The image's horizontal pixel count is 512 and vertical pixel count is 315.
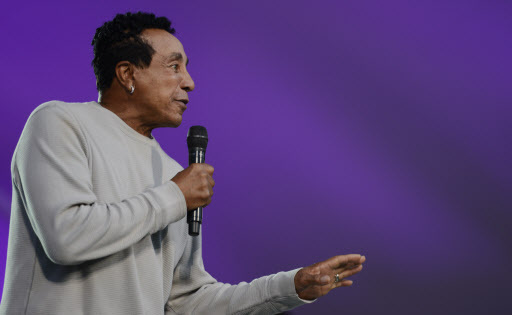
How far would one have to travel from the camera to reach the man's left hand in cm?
146

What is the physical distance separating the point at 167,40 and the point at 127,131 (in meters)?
0.31

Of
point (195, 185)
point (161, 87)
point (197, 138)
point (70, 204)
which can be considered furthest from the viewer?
point (161, 87)

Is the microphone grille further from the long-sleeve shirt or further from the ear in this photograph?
the ear

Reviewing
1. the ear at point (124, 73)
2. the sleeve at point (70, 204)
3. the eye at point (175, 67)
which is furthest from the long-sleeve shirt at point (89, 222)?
the eye at point (175, 67)

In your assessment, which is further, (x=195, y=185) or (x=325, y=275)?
(x=325, y=275)

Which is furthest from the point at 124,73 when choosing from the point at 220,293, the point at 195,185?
the point at 220,293

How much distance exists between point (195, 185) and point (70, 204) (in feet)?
0.89

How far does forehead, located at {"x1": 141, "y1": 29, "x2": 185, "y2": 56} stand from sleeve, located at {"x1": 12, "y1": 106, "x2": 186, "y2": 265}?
451mm

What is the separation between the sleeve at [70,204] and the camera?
45.8 inches

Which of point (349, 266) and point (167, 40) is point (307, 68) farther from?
point (349, 266)

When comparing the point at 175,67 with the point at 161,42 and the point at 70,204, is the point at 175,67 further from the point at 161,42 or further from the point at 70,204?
the point at 70,204

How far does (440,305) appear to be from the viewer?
257 cm

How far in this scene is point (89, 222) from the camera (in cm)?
117

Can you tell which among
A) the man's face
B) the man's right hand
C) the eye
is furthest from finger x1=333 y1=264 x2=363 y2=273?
the eye
